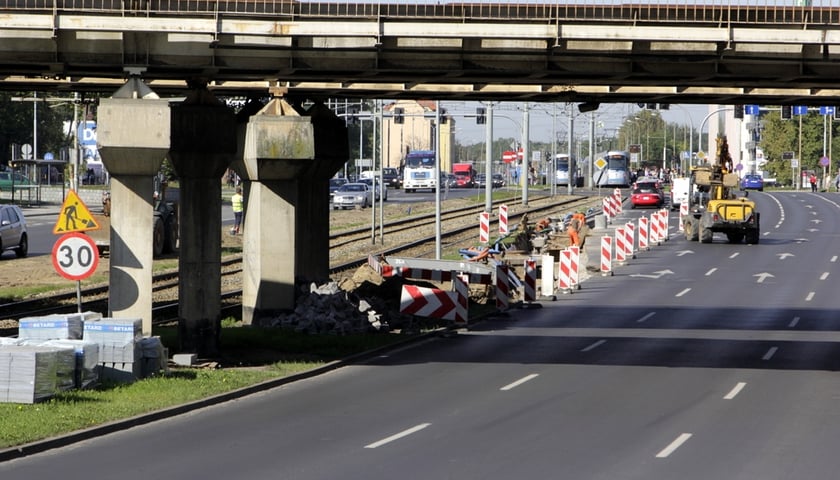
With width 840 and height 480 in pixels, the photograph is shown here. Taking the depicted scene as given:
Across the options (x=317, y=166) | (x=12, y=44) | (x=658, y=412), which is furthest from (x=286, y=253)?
(x=658, y=412)

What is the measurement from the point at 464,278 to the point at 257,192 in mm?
6487

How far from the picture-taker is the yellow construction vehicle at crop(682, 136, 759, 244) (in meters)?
58.3

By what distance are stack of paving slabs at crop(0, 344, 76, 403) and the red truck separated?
405 ft

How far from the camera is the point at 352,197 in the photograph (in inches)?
3359

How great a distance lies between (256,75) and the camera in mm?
26891

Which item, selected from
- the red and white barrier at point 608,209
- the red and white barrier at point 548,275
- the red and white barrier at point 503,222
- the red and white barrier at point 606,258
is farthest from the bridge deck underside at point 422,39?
the red and white barrier at point 608,209

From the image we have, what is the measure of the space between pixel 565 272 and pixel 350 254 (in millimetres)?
11389

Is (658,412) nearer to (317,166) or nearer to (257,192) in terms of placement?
(257,192)

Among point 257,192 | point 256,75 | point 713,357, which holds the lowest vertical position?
point 713,357

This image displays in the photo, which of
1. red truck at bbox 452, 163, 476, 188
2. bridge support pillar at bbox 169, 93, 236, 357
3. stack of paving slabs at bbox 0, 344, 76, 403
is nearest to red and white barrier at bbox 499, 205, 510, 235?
bridge support pillar at bbox 169, 93, 236, 357

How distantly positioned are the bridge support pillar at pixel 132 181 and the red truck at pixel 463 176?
11861 centimetres

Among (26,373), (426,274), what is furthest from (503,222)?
(26,373)

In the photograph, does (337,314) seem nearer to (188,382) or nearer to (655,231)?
(188,382)

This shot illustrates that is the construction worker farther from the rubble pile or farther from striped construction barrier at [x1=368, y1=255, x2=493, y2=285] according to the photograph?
the rubble pile
